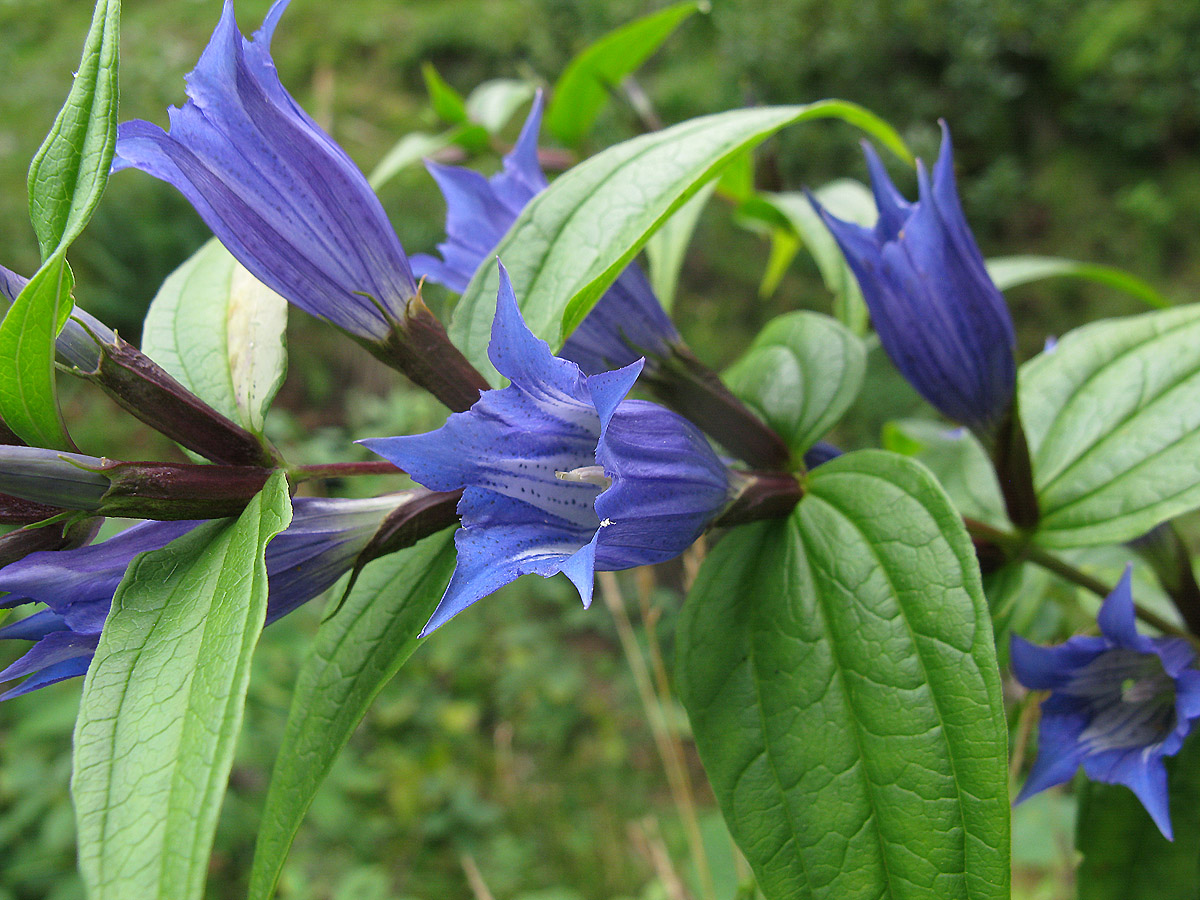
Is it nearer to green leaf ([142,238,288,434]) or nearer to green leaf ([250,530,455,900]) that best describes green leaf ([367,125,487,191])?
green leaf ([142,238,288,434])

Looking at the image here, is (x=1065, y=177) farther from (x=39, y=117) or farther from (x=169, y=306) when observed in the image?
(x=39, y=117)

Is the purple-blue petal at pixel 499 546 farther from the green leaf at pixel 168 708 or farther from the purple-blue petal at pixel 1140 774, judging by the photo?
the purple-blue petal at pixel 1140 774

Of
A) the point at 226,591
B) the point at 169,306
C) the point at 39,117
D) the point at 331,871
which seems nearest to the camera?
the point at 226,591

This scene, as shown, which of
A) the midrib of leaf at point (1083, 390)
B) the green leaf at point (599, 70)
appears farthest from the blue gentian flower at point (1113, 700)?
the green leaf at point (599, 70)

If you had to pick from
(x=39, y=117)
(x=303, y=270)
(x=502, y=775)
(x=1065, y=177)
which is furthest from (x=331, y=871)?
(x=39, y=117)

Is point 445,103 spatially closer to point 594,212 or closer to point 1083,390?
point 594,212

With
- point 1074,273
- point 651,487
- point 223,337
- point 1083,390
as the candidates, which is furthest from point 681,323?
point 651,487

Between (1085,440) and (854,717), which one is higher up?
(1085,440)
